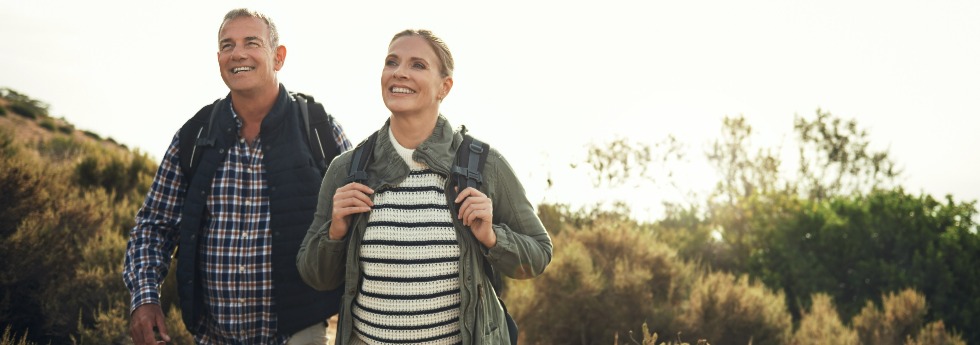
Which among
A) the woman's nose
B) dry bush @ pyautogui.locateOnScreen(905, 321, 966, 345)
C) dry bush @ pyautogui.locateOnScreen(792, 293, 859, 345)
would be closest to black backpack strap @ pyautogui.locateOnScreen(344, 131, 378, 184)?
the woman's nose

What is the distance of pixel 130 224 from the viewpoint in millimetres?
8164

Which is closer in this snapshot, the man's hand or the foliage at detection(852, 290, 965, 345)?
the man's hand

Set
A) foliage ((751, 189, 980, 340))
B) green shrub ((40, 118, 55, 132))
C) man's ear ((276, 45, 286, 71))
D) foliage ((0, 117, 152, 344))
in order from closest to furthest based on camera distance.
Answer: man's ear ((276, 45, 286, 71))
foliage ((0, 117, 152, 344))
foliage ((751, 189, 980, 340))
green shrub ((40, 118, 55, 132))

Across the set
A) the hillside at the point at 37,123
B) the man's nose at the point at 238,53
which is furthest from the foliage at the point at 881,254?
the hillside at the point at 37,123

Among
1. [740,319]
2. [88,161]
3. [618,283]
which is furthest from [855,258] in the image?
[88,161]

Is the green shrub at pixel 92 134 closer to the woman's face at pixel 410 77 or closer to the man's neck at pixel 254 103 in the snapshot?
the man's neck at pixel 254 103

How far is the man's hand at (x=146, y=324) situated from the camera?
3102 millimetres

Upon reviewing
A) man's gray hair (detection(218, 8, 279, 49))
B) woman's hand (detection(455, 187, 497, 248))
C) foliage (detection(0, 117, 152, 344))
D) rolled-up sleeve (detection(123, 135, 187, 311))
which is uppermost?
man's gray hair (detection(218, 8, 279, 49))

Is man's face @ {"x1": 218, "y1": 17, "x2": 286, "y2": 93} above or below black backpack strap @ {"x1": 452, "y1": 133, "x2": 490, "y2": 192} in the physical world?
above

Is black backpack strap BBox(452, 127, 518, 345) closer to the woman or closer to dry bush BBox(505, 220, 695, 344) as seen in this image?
the woman

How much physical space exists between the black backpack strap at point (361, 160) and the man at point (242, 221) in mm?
668

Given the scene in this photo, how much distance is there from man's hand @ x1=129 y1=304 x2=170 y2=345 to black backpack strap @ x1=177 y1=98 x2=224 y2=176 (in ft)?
1.91

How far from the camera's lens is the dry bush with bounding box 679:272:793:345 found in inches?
272

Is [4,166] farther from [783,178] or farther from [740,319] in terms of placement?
[783,178]
